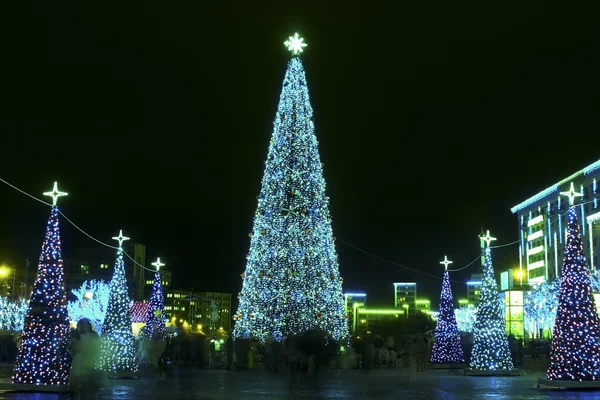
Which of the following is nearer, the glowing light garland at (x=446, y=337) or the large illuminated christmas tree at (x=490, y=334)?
the large illuminated christmas tree at (x=490, y=334)

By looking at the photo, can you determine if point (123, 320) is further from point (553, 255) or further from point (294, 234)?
point (553, 255)

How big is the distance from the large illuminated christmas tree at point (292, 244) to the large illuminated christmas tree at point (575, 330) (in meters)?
10.7


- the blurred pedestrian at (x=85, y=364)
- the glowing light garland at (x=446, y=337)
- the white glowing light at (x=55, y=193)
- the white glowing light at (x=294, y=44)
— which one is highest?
the white glowing light at (x=294, y=44)

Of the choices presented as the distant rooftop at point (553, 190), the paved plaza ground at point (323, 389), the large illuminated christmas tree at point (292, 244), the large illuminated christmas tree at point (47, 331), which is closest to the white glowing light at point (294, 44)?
the large illuminated christmas tree at point (292, 244)

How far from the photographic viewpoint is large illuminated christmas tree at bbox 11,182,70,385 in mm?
18812

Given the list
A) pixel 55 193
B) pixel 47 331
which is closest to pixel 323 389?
pixel 47 331

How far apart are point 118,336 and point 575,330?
13699mm

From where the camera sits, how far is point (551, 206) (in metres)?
104

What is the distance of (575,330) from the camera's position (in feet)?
67.6

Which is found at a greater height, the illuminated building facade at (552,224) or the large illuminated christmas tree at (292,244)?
the illuminated building facade at (552,224)

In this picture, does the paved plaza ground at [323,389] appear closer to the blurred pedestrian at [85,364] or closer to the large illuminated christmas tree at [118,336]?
the large illuminated christmas tree at [118,336]

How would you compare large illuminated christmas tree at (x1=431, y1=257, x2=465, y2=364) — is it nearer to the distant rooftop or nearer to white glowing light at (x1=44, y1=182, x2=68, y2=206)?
white glowing light at (x1=44, y1=182, x2=68, y2=206)

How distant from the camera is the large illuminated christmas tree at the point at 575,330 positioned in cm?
2044

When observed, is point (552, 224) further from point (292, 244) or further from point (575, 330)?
point (575, 330)
